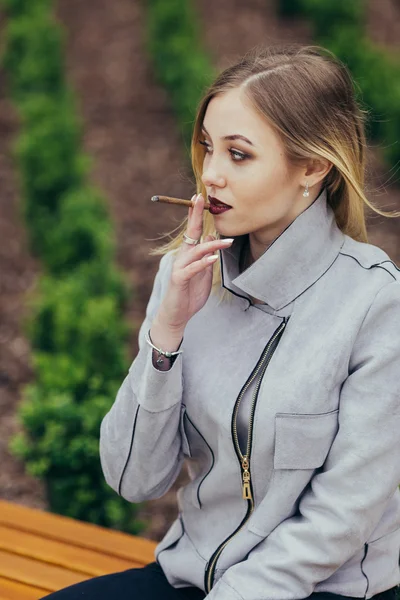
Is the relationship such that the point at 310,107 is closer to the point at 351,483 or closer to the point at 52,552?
the point at 351,483

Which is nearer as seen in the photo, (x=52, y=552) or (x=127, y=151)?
(x=52, y=552)

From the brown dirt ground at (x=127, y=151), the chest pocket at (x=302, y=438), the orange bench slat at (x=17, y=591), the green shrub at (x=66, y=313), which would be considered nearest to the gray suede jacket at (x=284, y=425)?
the chest pocket at (x=302, y=438)

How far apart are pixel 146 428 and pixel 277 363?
34 centimetres

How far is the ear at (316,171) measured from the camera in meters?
2.00

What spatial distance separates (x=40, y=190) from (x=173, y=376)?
4415mm

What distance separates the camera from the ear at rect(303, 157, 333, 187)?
1998 millimetres

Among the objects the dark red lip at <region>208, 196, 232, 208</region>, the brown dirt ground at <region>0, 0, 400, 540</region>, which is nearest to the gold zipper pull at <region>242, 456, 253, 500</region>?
the dark red lip at <region>208, 196, 232, 208</region>

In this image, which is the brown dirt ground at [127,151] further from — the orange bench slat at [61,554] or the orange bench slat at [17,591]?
the orange bench slat at [17,591]

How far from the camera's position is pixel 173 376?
204cm

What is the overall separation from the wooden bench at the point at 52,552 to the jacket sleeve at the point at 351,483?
2.53ft

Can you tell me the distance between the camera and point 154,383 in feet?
6.68

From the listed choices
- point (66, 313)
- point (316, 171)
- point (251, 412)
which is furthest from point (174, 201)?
point (66, 313)

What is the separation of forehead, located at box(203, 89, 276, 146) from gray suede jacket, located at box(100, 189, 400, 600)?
0.71 feet

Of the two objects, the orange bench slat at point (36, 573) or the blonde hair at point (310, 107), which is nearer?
the blonde hair at point (310, 107)
